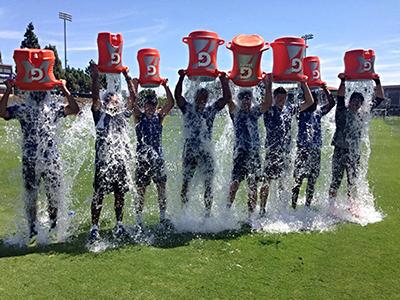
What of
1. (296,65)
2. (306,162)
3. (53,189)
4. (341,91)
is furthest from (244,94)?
(53,189)

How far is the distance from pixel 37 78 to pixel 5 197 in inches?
126

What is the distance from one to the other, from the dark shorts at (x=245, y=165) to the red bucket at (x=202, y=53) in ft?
3.64

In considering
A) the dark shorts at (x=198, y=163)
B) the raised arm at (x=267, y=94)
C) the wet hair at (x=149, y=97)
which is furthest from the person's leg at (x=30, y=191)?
the raised arm at (x=267, y=94)

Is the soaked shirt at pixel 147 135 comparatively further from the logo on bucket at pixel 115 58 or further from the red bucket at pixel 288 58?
the red bucket at pixel 288 58

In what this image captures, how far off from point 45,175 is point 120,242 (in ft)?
3.84

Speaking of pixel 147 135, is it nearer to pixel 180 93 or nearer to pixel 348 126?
pixel 180 93

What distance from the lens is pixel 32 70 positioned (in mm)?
4930

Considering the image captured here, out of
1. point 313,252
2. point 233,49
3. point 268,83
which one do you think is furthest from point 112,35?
point 313,252

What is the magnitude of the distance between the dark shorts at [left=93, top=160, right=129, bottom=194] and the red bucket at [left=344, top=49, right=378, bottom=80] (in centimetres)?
342

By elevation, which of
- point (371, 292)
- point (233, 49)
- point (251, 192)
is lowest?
point (371, 292)

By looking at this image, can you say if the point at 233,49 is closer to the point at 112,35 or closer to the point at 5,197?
the point at 112,35

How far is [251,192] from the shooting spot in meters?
5.93

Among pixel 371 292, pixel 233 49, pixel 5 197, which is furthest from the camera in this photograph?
pixel 5 197

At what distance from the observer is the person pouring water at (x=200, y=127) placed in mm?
5594
